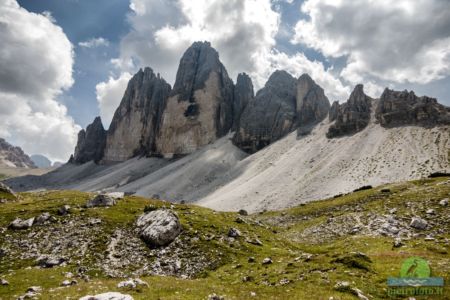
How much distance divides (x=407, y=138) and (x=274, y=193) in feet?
180

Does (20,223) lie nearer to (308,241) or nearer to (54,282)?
(54,282)

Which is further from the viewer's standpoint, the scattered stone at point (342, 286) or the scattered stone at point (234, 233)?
the scattered stone at point (234, 233)

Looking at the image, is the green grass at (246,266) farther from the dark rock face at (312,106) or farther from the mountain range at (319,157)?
the dark rock face at (312,106)

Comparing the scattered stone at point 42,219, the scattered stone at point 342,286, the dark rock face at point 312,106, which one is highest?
the dark rock face at point 312,106

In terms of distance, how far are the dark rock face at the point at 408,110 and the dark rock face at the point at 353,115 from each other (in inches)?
291

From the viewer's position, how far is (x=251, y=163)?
161 meters

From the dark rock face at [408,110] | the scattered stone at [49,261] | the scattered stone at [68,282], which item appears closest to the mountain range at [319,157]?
the dark rock face at [408,110]

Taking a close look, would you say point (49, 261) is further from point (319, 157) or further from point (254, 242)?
point (319, 157)

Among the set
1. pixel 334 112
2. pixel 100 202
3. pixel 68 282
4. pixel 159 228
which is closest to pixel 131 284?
pixel 68 282

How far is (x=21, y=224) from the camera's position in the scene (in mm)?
30219

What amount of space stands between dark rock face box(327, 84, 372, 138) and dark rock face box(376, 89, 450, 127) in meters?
7.39

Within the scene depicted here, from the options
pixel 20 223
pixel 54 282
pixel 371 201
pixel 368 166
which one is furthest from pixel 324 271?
pixel 368 166

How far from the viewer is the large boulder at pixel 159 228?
28.6 metres

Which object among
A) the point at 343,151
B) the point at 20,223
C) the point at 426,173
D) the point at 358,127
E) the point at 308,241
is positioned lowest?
the point at 308,241
